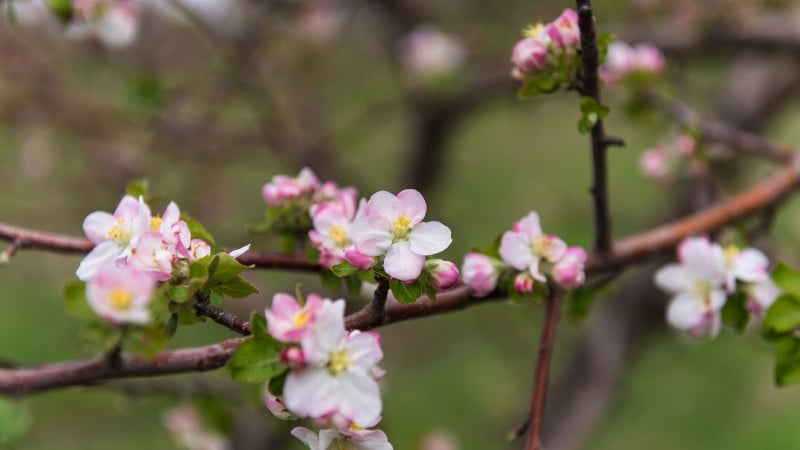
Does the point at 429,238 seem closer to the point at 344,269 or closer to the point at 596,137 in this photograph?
the point at 344,269

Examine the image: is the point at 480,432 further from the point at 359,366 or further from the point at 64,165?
the point at 359,366

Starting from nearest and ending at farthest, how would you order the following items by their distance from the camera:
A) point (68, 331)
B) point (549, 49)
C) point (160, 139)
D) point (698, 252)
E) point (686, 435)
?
point (549, 49)
point (698, 252)
point (160, 139)
point (686, 435)
point (68, 331)

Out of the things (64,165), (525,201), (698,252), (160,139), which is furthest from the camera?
(525,201)

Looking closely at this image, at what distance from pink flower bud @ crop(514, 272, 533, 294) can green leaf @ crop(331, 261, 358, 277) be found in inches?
9.3

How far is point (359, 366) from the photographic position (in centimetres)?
77

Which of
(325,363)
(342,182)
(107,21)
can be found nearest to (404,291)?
(325,363)

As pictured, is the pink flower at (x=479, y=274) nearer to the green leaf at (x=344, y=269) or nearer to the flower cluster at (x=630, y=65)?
the green leaf at (x=344, y=269)

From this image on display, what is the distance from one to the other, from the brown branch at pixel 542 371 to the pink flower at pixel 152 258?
50 cm

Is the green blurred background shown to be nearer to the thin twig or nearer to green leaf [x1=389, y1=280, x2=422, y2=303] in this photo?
the thin twig

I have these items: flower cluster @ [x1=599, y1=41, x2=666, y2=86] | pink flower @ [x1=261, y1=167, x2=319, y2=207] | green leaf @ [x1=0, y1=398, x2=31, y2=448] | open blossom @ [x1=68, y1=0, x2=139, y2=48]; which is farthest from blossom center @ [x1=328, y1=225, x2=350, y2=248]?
flower cluster @ [x1=599, y1=41, x2=666, y2=86]

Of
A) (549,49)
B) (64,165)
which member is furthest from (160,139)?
(549,49)

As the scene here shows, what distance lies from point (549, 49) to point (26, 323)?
5.19 metres

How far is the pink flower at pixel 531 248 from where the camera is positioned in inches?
39.8

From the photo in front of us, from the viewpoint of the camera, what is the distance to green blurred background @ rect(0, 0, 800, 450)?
311 cm
